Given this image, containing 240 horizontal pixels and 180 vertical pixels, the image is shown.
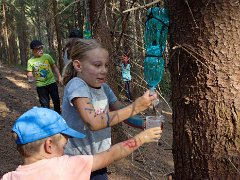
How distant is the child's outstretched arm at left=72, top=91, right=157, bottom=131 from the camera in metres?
2.12

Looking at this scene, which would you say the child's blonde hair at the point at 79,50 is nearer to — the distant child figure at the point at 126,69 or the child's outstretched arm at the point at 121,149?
the child's outstretched arm at the point at 121,149

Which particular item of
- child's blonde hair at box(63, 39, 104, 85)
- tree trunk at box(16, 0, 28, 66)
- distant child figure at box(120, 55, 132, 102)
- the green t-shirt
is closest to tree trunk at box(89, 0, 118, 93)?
distant child figure at box(120, 55, 132, 102)

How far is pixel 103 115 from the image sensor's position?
2189 millimetres

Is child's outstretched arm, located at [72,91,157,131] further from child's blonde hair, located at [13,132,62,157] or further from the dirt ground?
the dirt ground

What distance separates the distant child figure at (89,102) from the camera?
218 cm

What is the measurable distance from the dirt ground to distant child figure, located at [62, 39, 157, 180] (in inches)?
23.4

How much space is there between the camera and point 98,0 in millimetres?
5004

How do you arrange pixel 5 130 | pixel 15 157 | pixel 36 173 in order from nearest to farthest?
pixel 36 173 → pixel 15 157 → pixel 5 130

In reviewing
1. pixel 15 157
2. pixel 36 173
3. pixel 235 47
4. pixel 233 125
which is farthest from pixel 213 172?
pixel 15 157

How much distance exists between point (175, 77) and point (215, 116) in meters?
0.33

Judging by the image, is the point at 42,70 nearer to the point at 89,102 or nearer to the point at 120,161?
the point at 120,161

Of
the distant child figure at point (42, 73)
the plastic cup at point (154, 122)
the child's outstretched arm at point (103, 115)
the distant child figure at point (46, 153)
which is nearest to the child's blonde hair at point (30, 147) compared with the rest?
the distant child figure at point (46, 153)

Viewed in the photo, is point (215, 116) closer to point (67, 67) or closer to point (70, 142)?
point (70, 142)

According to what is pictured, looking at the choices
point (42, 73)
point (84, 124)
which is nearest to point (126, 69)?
point (84, 124)
